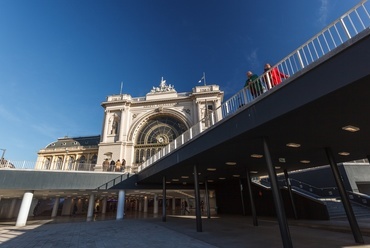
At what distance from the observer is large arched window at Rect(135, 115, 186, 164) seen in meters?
39.6

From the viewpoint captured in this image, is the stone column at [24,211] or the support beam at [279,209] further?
the stone column at [24,211]

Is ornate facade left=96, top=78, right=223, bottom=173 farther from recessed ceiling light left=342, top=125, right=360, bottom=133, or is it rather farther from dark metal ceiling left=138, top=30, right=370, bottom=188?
recessed ceiling light left=342, top=125, right=360, bottom=133

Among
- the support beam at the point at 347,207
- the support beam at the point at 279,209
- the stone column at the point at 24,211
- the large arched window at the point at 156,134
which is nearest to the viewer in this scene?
the support beam at the point at 279,209

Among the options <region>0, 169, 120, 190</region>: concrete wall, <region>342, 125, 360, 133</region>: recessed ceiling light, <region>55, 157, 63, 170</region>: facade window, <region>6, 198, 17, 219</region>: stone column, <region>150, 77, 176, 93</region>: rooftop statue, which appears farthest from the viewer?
<region>150, 77, 176, 93</region>: rooftop statue

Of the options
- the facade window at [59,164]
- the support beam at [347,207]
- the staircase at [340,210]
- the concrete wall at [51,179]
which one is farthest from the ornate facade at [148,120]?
the support beam at [347,207]

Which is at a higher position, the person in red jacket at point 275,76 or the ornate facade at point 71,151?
the ornate facade at point 71,151

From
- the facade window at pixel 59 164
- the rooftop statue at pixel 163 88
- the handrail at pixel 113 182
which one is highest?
the rooftop statue at pixel 163 88

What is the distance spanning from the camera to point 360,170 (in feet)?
73.8

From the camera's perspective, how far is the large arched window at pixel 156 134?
39.6 meters

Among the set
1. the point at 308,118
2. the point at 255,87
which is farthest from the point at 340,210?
the point at 255,87

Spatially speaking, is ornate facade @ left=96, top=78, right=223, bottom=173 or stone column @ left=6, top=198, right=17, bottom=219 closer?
stone column @ left=6, top=198, right=17, bottom=219

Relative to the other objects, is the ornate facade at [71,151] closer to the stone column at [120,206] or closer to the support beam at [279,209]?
the stone column at [120,206]

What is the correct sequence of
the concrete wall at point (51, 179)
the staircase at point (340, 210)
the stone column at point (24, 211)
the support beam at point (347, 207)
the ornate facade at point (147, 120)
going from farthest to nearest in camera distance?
1. the ornate facade at point (147, 120)
2. the concrete wall at point (51, 179)
3. the stone column at point (24, 211)
4. the staircase at point (340, 210)
5. the support beam at point (347, 207)

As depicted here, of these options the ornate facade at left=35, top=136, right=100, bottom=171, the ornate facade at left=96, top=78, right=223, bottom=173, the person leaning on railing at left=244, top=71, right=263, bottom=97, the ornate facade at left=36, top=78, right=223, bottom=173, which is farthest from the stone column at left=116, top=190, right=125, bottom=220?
the ornate facade at left=35, top=136, right=100, bottom=171
